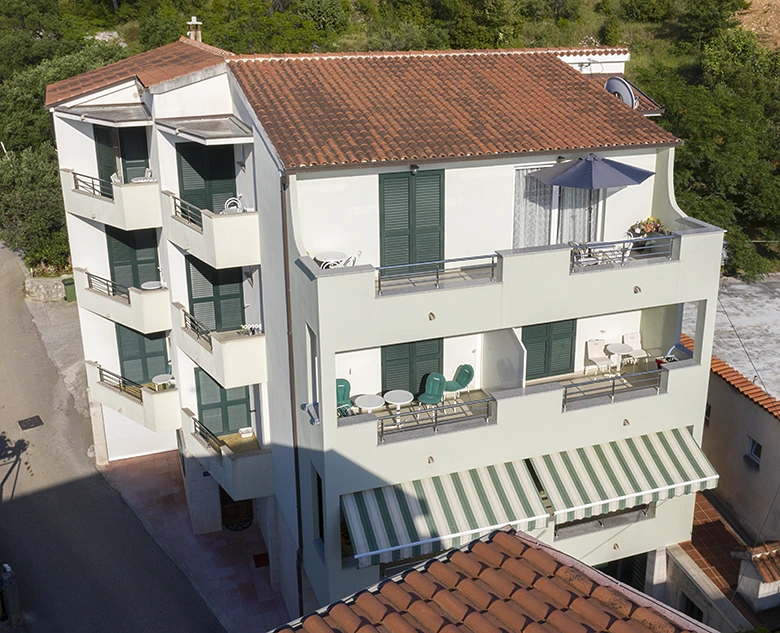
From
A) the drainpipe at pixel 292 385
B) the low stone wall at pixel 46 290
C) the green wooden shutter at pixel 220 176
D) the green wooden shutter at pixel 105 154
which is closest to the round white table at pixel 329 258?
the drainpipe at pixel 292 385

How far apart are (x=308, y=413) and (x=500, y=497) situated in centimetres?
551

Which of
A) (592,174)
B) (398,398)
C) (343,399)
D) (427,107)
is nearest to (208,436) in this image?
(343,399)

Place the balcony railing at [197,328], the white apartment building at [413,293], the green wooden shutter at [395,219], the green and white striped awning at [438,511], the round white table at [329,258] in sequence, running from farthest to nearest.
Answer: the balcony railing at [197,328]
the green wooden shutter at [395,219]
the round white table at [329,258]
the white apartment building at [413,293]
the green and white striped awning at [438,511]

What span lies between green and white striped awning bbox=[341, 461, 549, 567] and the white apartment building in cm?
6

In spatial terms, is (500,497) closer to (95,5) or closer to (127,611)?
(127,611)

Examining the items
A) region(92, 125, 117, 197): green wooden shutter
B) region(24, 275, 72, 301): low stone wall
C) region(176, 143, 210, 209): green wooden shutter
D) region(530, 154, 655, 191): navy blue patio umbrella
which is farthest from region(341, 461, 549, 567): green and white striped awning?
region(24, 275, 72, 301): low stone wall

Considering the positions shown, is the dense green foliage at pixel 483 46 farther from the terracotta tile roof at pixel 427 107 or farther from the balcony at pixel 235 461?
the balcony at pixel 235 461

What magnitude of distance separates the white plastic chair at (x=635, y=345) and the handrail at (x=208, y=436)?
44.7 feet

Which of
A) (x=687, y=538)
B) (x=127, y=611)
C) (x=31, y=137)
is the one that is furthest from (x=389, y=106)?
(x=31, y=137)

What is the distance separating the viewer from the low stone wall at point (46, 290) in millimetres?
55469

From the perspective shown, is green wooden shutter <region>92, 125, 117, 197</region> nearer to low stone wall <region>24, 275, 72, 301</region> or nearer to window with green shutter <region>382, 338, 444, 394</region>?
window with green shutter <region>382, 338, 444, 394</region>

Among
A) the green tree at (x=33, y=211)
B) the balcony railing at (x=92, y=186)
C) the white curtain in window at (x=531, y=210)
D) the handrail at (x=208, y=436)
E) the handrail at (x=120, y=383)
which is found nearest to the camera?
the white curtain in window at (x=531, y=210)

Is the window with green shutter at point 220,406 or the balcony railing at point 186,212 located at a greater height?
the balcony railing at point 186,212

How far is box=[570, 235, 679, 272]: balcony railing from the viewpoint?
22.1 metres
